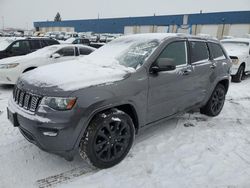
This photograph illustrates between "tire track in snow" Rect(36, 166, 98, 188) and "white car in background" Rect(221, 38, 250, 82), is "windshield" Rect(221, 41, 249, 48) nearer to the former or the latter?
"white car in background" Rect(221, 38, 250, 82)

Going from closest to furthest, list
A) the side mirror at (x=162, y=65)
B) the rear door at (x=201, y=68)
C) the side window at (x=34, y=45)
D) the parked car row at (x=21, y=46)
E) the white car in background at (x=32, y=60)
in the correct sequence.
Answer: the side mirror at (x=162, y=65)
the rear door at (x=201, y=68)
the white car in background at (x=32, y=60)
the parked car row at (x=21, y=46)
the side window at (x=34, y=45)

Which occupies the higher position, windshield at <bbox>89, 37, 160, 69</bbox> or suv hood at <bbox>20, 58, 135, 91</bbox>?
windshield at <bbox>89, 37, 160, 69</bbox>

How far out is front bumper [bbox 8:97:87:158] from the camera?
2.72 meters

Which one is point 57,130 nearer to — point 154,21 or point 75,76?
point 75,76

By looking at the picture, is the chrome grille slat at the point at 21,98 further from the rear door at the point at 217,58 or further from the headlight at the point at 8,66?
the headlight at the point at 8,66

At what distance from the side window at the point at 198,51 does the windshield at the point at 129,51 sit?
0.88 meters

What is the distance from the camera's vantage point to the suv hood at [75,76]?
288cm

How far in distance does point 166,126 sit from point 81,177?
2197 millimetres

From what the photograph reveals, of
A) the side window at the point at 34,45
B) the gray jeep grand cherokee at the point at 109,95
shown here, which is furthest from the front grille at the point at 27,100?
the side window at the point at 34,45

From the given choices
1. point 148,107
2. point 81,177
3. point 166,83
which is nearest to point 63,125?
point 81,177

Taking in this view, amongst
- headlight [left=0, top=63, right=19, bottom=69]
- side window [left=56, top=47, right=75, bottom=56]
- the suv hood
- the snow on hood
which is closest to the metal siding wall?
side window [left=56, top=47, right=75, bottom=56]

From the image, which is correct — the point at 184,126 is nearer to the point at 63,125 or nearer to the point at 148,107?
the point at 148,107

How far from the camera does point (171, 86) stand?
3.87m

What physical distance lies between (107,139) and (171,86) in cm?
138
